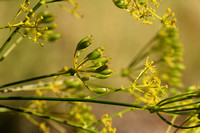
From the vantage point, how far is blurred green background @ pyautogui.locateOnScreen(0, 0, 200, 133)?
9.66 ft

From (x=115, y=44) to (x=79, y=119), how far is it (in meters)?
2.76

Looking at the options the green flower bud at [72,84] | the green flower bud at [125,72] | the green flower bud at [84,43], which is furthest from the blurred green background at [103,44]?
the green flower bud at [84,43]

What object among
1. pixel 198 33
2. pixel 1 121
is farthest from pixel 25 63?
pixel 198 33

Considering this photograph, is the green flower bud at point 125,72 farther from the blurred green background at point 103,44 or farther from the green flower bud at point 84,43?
the blurred green background at point 103,44

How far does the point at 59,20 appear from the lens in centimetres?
357

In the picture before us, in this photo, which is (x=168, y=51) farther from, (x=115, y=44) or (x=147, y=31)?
(x=147, y=31)

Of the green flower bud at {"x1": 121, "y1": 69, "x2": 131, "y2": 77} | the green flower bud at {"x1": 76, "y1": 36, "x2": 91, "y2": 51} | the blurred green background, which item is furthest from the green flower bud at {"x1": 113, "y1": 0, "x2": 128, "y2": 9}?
the blurred green background

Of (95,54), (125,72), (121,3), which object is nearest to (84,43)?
(95,54)

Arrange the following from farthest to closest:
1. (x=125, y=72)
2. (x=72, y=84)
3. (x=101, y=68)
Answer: (x=125, y=72)
(x=72, y=84)
(x=101, y=68)

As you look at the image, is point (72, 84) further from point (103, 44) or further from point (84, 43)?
point (103, 44)

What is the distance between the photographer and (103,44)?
12.6ft

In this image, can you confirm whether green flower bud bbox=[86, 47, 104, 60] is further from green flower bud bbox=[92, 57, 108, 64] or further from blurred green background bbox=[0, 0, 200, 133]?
blurred green background bbox=[0, 0, 200, 133]

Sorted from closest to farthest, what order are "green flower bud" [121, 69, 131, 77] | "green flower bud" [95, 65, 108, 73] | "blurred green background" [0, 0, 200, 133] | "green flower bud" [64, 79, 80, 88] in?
"green flower bud" [95, 65, 108, 73], "green flower bud" [64, 79, 80, 88], "green flower bud" [121, 69, 131, 77], "blurred green background" [0, 0, 200, 133]

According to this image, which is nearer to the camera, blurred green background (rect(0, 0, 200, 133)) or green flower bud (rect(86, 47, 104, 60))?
green flower bud (rect(86, 47, 104, 60))
